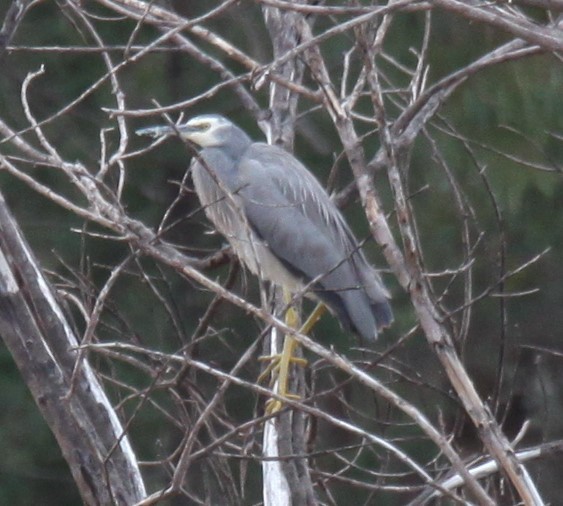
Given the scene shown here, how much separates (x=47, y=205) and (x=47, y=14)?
1019mm

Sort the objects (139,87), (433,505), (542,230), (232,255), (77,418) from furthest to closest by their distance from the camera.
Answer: (542,230) < (139,87) < (232,255) < (433,505) < (77,418)

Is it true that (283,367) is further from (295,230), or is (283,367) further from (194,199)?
(194,199)

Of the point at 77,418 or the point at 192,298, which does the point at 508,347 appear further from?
the point at 77,418

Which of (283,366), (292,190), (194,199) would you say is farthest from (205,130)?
(194,199)

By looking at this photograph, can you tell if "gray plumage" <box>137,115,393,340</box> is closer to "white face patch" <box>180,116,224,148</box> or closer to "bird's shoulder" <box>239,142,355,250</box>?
"bird's shoulder" <box>239,142,355,250</box>

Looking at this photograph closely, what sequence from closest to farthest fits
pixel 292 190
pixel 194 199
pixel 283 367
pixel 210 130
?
pixel 283 367, pixel 292 190, pixel 210 130, pixel 194 199

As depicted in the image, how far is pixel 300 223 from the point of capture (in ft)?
13.4

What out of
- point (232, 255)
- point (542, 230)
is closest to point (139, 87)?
point (542, 230)

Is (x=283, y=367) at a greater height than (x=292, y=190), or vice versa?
(x=292, y=190)

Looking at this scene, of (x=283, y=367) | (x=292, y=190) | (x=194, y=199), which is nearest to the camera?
(x=283, y=367)

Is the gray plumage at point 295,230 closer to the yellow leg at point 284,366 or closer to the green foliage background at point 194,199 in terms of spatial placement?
the yellow leg at point 284,366

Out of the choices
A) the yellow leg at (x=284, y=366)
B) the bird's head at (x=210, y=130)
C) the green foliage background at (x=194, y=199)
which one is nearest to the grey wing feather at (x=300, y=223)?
the bird's head at (x=210, y=130)

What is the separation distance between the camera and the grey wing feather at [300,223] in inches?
156

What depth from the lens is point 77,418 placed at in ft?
8.86
